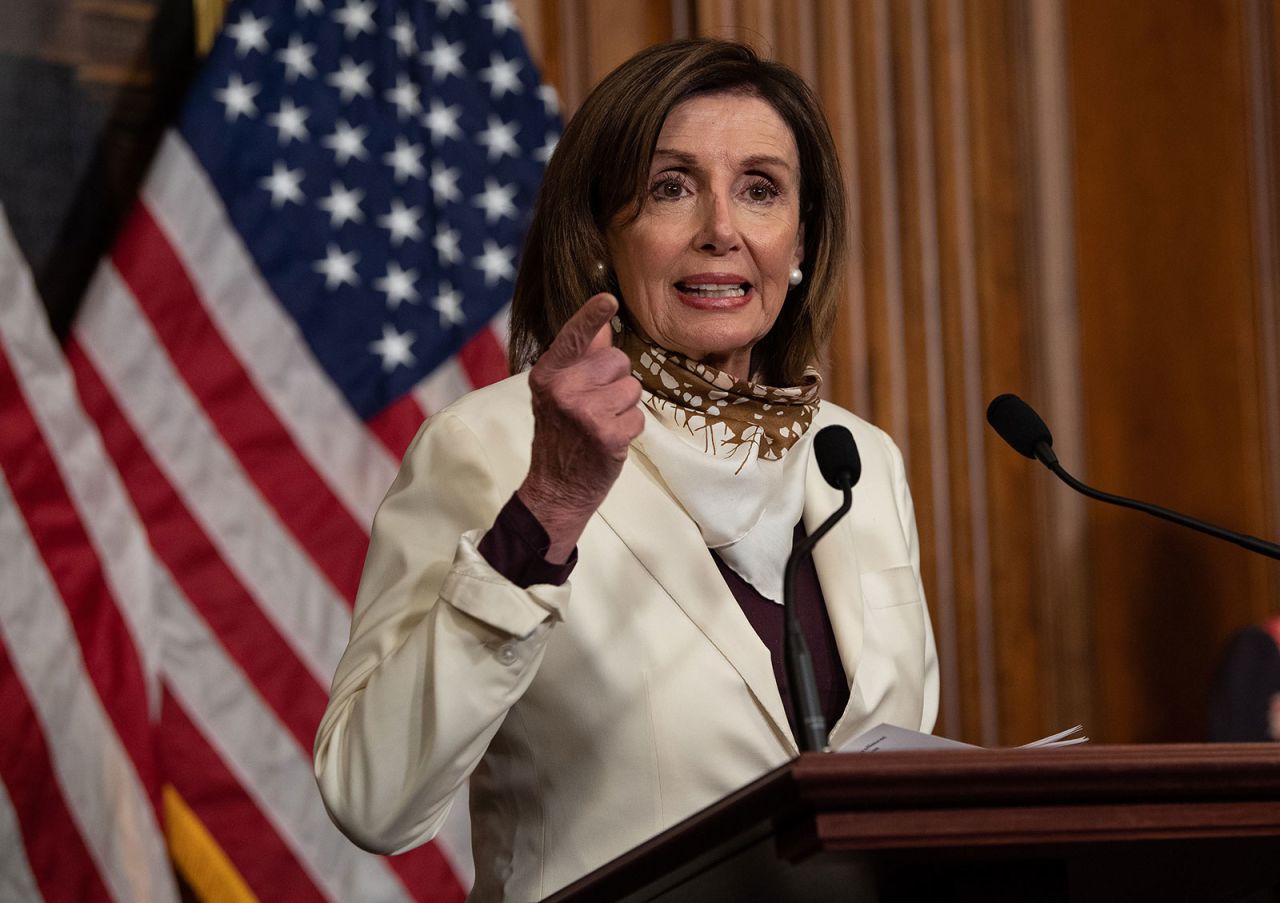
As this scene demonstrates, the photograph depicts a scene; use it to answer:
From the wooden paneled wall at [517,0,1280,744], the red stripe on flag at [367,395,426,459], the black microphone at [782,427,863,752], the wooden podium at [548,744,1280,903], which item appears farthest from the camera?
the wooden paneled wall at [517,0,1280,744]

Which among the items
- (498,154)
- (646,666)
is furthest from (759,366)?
(498,154)

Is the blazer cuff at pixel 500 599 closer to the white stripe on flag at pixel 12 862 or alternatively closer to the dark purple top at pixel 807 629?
the dark purple top at pixel 807 629

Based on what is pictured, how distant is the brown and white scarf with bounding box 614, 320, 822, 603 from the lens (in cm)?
192

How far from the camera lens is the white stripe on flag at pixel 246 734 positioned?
295cm

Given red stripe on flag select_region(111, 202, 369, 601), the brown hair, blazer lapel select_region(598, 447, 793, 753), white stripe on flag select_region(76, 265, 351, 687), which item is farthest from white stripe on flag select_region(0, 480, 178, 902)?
blazer lapel select_region(598, 447, 793, 753)

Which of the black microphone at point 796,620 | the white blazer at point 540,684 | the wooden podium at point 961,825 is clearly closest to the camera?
the wooden podium at point 961,825

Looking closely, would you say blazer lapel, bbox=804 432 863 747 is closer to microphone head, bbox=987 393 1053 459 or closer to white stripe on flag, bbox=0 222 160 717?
microphone head, bbox=987 393 1053 459

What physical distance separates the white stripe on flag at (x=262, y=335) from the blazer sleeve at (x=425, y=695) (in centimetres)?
145

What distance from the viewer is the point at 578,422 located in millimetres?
1434

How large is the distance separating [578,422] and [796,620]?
0.26 metres

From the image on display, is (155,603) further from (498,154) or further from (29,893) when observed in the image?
(498,154)

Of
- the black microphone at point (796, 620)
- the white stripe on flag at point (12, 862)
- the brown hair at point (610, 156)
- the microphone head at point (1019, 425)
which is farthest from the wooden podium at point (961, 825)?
the white stripe on flag at point (12, 862)

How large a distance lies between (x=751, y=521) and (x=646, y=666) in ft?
0.90

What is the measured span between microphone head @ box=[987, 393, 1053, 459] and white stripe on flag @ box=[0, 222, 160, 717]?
1754 millimetres
